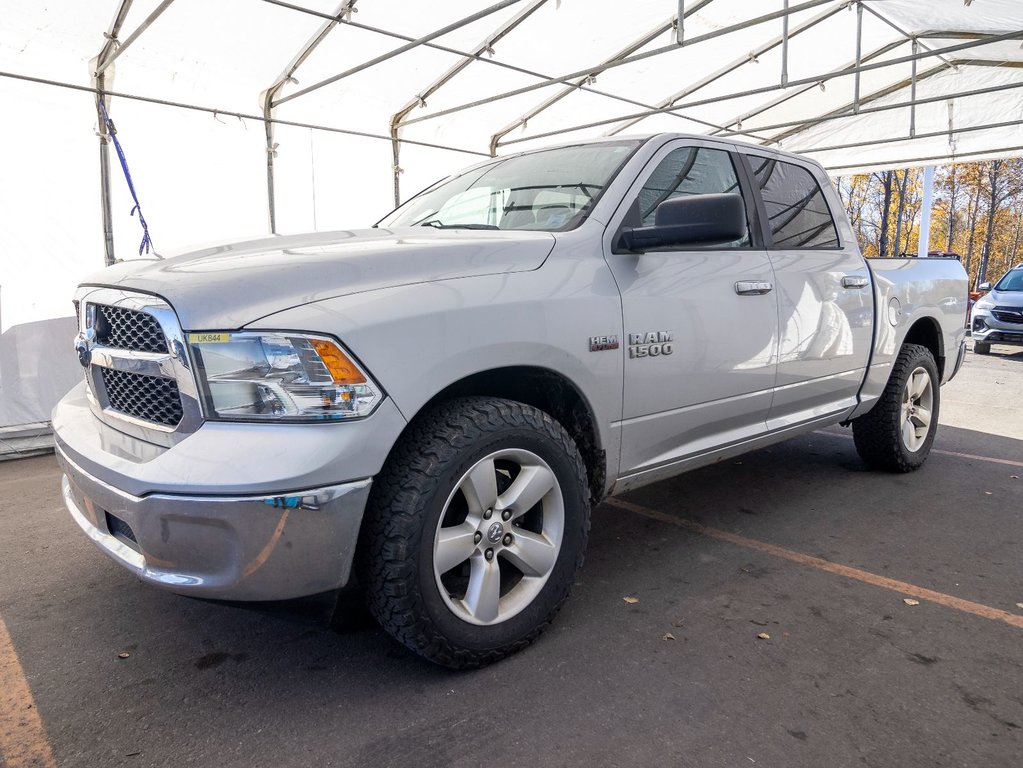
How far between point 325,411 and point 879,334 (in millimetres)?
3287

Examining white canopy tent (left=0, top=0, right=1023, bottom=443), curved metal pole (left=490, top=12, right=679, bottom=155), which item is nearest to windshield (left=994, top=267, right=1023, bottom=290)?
white canopy tent (left=0, top=0, right=1023, bottom=443)

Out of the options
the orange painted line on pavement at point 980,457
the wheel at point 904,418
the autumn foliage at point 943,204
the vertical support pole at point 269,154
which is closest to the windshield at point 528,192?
the wheel at point 904,418

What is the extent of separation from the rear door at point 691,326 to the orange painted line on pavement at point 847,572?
20.5 inches

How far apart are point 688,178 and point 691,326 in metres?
0.72

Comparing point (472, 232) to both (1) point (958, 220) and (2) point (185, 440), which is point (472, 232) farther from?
(1) point (958, 220)

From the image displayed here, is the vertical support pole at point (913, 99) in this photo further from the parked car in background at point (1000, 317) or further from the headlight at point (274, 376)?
the headlight at point (274, 376)

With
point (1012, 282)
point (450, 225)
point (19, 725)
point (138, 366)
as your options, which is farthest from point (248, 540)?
point (1012, 282)

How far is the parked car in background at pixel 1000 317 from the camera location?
1171cm

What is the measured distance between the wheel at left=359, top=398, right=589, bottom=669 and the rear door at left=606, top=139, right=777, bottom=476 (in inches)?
17.7

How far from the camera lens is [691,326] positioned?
286 centimetres

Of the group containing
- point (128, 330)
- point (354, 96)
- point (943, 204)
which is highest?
point (943, 204)

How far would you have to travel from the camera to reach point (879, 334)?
4.06 meters

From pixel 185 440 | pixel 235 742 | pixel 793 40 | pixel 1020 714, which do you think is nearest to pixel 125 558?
pixel 185 440

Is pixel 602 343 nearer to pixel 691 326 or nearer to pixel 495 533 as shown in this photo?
pixel 691 326
